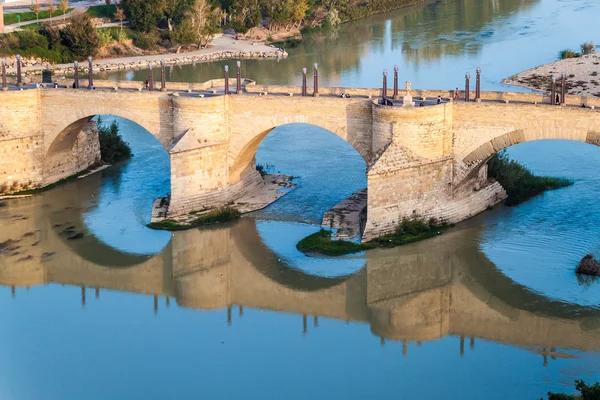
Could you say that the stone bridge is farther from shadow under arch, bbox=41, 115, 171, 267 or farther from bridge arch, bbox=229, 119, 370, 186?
shadow under arch, bbox=41, 115, 171, 267

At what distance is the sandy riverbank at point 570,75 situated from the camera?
51.7 meters

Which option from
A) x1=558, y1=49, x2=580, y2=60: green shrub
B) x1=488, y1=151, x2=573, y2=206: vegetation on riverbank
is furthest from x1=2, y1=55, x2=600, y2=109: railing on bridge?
x1=558, y1=49, x2=580, y2=60: green shrub

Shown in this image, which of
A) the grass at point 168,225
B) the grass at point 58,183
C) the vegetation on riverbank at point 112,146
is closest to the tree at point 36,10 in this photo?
the vegetation on riverbank at point 112,146

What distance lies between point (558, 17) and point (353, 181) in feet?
150

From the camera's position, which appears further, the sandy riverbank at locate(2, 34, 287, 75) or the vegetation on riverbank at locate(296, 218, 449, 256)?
the sandy riverbank at locate(2, 34, 287, 75)

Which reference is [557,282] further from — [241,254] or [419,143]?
[241,254]

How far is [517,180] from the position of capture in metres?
36.1

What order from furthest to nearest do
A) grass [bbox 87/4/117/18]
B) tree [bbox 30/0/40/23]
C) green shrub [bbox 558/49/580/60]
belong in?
grass [bbox 87/4/117/18] < tree [bbox 30/0/40/23] < green shrub [bbox 558/49/580/60]

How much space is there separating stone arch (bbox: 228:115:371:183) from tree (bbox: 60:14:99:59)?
98.6 feet

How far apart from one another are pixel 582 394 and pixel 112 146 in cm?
2420

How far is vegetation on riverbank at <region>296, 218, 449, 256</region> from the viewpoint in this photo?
31.6m

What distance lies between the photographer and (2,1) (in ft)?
247

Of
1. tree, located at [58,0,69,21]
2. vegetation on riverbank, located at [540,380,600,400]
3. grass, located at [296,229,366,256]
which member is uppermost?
tree, located at [58,0,69,21]

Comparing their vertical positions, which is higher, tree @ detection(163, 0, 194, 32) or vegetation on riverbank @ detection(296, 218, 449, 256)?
tree @ detection(163, 0, 194, 32)
